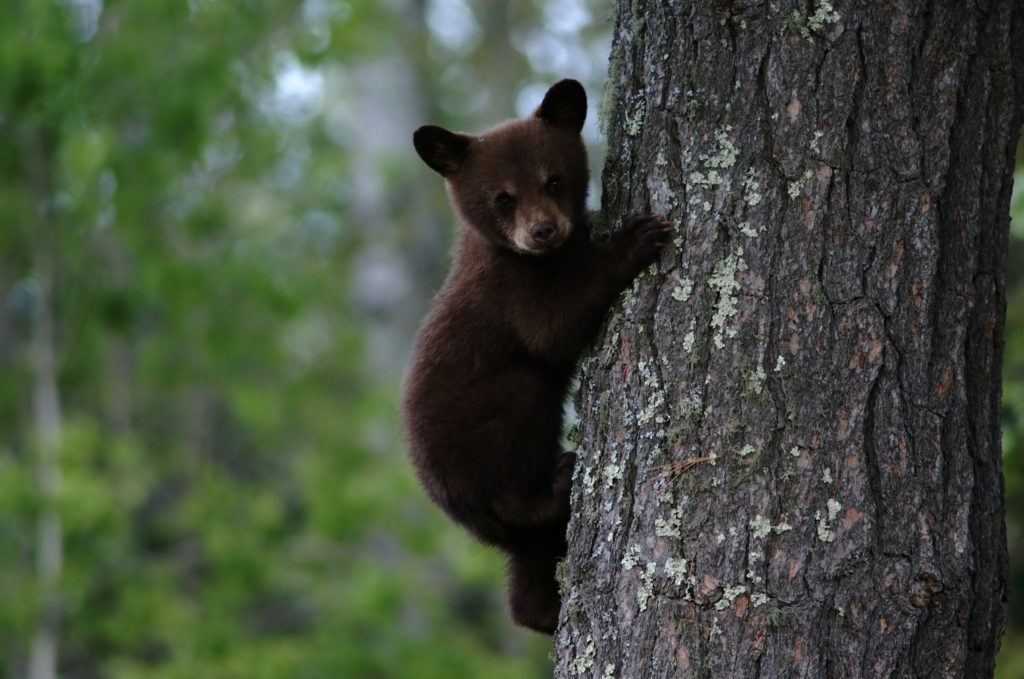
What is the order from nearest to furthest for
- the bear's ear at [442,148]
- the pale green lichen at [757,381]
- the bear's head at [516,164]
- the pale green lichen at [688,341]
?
the pale green lichen at [757,381]
the pale green lichen at [688,341]
the bear's head at [516,164]
the bear's ear at [442,148]

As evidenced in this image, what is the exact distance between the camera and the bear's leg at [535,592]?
3.72 m

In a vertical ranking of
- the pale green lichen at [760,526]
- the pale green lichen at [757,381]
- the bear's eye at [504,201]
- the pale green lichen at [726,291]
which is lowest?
the pale green lichen at [760,526]

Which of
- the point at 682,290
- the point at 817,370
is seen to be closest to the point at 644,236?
the point at 682,290

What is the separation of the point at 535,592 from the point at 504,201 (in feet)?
4.64

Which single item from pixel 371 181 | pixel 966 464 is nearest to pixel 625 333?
pixel 966 464

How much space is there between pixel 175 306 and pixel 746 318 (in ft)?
24.5

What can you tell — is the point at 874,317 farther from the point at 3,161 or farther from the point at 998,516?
the point at 3,161

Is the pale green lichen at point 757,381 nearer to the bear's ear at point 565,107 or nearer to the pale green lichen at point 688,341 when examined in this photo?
the pale green lichen at point 688,341

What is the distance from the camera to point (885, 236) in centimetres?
261

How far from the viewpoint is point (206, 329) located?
9.83 m

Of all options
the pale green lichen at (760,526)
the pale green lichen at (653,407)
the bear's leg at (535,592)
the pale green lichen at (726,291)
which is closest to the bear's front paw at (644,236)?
the pale green lichen at (726,291)

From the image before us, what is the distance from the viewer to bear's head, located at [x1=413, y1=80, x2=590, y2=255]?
3.93 metres

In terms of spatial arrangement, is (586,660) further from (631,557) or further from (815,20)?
(815,20)

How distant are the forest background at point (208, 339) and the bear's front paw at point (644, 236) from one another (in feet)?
9.12
